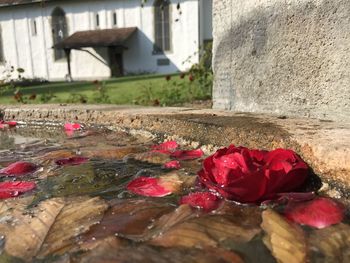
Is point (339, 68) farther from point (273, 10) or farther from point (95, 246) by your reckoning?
point (95, 246)

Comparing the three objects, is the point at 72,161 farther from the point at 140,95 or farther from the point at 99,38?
the point at 99,38

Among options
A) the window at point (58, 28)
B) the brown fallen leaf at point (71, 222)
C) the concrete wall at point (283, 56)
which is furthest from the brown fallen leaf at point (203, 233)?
the window at point (58, 28)

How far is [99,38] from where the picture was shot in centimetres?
2609

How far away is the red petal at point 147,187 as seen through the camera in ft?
4.95

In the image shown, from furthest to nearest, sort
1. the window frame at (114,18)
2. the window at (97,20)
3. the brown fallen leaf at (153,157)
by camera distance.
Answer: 1. the window at (97,20)
2. the window frame at (114,18)
3. the brown fallen leaf at (153,157)

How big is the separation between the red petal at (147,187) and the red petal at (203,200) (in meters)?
0.11

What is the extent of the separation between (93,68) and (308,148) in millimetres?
26571

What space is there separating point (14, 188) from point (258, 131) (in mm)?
952

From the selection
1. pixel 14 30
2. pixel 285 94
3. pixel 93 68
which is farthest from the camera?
pixel 14 30

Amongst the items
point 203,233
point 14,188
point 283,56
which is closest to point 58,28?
point 283,56

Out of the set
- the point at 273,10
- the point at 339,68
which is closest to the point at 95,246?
the point at 339,68

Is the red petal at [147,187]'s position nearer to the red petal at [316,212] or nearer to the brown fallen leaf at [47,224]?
the brown fallen leaf at [47,224]

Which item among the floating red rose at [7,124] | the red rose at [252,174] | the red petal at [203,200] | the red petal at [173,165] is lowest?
the floating red rose at [7,124]

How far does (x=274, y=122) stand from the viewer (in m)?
2.05
